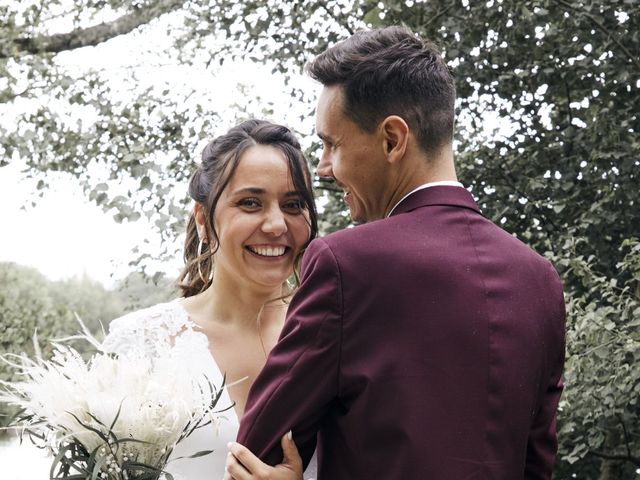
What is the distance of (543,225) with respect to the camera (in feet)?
18.2

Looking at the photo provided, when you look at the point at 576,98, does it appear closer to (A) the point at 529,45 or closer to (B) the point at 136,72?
(A) the point at 529,45

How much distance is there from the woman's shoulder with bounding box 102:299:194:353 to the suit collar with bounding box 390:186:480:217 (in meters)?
1.19

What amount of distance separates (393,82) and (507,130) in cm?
360

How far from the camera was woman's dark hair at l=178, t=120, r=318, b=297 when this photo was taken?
10.8 ft

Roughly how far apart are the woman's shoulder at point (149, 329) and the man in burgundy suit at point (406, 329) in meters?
1.07

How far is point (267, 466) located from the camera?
7.13 ft

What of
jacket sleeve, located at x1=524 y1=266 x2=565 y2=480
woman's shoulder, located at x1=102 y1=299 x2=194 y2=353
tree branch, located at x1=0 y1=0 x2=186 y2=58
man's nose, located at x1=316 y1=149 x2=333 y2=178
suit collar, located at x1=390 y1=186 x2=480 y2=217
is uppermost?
tree branch, located at x1=0 y1=0 x2=186 y2=58

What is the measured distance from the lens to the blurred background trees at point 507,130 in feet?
16.0

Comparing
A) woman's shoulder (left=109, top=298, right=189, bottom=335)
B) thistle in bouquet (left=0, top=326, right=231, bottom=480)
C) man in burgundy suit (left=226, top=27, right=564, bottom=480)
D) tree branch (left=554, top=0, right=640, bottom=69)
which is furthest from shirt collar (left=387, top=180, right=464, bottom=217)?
tree branch (left=554, top=0, right=640, bottom=69)

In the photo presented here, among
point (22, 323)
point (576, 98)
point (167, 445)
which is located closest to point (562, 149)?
point (576, 98)

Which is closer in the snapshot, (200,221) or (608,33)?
(200,221)

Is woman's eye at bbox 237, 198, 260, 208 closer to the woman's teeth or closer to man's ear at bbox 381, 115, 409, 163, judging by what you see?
the woman's teeth

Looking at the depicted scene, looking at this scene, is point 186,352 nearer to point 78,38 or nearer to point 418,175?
point 418,175

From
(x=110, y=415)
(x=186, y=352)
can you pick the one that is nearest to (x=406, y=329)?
(x=110, y=415)
